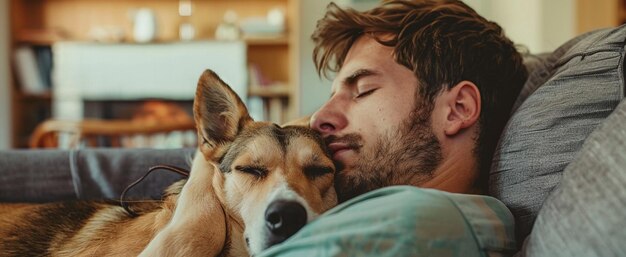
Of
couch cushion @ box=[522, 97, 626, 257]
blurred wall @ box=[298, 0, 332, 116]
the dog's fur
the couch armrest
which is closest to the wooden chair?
the couch armrest

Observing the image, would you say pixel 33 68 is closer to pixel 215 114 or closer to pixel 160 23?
pixel 160 23

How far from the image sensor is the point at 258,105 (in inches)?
224

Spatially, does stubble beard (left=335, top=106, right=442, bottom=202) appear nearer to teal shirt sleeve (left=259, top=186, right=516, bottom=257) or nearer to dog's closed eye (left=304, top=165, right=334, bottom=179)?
dog's closed eye (left=304, top=165, right=334, bottom=179)

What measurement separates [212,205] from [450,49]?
66 centimetres

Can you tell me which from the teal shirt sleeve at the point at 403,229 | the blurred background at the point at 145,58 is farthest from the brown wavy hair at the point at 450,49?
the blurred background at the point at 145,58

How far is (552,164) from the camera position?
3.76 ft

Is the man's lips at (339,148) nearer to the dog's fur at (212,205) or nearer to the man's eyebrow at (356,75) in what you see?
the dog's fur at (212,205)

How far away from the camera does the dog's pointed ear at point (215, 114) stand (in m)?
1.40

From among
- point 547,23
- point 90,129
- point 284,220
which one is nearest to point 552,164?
point 284,220

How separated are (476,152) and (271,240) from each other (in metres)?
0.59

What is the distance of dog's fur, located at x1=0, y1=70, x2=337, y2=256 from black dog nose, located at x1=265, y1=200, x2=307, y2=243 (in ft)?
0.05

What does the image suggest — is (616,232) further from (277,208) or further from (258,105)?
(258,105)

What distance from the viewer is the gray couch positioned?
30.3 inches

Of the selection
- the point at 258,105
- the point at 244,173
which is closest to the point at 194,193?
the point at 244,173
